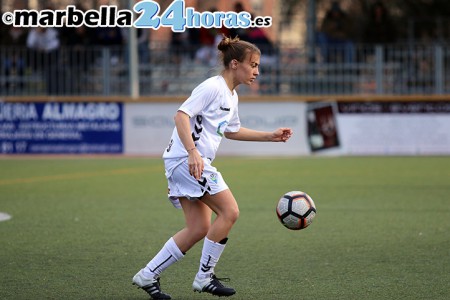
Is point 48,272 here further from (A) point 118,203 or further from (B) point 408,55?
(B) point 408,55

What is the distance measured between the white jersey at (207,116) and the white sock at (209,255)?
590 millimetres

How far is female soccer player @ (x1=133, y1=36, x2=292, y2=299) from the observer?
21.6ft

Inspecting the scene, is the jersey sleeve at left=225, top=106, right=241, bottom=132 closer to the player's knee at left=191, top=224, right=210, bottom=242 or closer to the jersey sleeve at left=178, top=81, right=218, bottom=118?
the jersey sleeve at left=178, top=81, right=218, bottom=118

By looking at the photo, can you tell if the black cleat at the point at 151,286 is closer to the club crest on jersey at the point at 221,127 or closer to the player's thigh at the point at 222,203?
the player's thigh at the point at 222,203

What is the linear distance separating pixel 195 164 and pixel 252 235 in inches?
148

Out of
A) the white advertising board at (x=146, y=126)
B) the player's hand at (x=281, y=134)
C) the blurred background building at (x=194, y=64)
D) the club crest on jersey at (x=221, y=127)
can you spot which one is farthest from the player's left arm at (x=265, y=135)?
the blurred background building at (x=194, y=64)

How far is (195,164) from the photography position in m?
6.38

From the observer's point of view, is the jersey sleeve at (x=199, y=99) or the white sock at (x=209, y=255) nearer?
the jersey sleeve at (x=199, y=99)

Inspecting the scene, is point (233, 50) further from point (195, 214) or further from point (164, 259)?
point (164, 259)

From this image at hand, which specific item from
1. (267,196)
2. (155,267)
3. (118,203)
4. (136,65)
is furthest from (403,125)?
(155,267)

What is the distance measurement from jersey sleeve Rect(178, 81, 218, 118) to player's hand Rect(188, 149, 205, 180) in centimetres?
27

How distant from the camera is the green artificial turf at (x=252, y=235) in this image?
23.8ft

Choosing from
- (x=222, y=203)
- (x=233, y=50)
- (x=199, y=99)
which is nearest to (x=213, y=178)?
(x=222, y=203)

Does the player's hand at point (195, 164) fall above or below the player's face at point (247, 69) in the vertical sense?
below
